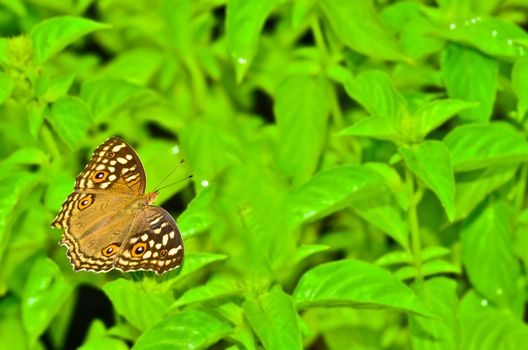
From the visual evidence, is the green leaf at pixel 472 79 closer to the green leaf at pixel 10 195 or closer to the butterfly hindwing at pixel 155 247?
the butterfly hindwing at pixel 155 247

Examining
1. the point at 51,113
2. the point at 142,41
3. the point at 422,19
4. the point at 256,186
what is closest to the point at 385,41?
the point at 422,19

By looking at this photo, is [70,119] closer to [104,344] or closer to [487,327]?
[104,344]

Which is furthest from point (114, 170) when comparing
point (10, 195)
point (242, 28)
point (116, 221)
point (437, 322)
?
point (437, 322)

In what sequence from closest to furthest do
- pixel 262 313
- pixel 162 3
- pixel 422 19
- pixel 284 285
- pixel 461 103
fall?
1. pixel 262 313
2. pixel 461 103
3. pixel 422 19
4. pixel 284 285
5. pixel 162 3

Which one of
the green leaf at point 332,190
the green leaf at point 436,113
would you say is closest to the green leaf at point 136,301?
the green leaf at point 332,190

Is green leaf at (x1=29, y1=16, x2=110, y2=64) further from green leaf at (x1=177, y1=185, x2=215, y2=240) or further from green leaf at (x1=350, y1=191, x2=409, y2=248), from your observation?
green leaf at (x1=350, y1=191, x2=409, y2=248)

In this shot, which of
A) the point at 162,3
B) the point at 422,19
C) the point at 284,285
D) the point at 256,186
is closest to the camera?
the point at 256,186

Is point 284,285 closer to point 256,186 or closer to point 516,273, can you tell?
point 256,186
